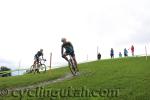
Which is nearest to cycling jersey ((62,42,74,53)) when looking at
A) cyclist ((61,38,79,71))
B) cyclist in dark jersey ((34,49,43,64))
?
cyclist ((61,38,79,71))

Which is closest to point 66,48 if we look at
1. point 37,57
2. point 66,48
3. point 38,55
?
point 66,48

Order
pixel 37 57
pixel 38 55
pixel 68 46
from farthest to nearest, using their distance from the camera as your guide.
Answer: pixel 37 57 < pixel 38 55 < pixel 68 46

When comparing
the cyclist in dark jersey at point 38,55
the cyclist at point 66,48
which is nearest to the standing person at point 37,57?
the cyclist in dark jersey at point 38,55

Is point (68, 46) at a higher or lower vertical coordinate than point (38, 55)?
lower

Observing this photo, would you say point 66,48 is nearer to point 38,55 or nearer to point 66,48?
point 66,48

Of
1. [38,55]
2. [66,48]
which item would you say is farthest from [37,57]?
[66,48]

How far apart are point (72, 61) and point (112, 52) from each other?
3790 centimetres

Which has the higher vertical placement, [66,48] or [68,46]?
[68,46]

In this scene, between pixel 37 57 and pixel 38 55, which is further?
pixel 37 57

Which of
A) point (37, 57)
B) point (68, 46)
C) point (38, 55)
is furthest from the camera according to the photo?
point (37, 57)

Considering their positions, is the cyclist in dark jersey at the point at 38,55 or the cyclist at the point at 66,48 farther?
the cyclist in dark jersey at the point at 38,55

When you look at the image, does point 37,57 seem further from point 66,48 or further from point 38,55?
point 66,48

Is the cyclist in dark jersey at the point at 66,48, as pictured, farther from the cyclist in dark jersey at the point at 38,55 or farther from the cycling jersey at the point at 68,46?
the cyclist in dark jersey at the point at 38,55

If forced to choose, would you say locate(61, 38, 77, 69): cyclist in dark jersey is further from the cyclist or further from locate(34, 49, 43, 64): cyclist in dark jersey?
locate(34, 49, 43, 64): cyclist in dark jersey
